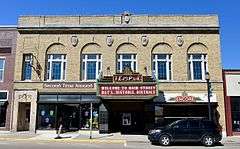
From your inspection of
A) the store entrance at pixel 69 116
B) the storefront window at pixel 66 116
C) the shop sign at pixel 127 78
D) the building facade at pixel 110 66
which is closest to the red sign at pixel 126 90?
the shop sign at pixel 127 78

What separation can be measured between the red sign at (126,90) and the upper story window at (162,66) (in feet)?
12.9

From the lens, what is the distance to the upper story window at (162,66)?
30.4m

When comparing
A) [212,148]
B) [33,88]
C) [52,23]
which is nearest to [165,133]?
[212,148]

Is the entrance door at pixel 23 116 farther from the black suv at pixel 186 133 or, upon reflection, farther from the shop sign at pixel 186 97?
the black suv at pixel 186 133

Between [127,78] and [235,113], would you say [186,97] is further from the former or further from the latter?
[127,78]

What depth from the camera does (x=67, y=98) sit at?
29.7 m

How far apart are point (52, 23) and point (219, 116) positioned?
56.2 ft

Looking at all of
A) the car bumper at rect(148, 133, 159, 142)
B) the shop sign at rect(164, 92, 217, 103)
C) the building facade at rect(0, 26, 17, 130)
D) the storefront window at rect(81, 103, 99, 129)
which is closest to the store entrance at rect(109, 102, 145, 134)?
the storefront window at rect(81, 103, 99, 129)

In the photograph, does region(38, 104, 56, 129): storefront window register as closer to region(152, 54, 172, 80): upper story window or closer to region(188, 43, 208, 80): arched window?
region(152, 54, 172, 80): upper story window

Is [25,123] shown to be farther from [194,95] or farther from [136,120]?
[194,95]

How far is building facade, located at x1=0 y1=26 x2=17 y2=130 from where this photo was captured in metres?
30.3

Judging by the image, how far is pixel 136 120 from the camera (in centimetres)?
3097

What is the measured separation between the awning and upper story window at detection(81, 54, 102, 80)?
6.10 feet

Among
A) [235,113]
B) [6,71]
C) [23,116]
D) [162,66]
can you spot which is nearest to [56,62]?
[6,71]
